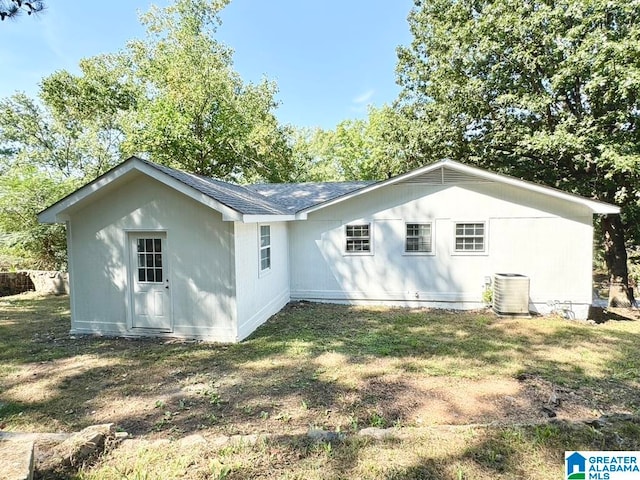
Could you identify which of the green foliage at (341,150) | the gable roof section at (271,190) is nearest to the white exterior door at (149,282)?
the gable roof section at (271,190)

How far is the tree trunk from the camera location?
39.5 feet

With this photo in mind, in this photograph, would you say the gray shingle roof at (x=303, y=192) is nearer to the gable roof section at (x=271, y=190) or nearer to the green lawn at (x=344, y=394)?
the gable roof section at (x=271, y=190)

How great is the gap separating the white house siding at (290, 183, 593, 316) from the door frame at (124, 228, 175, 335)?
4259 mm

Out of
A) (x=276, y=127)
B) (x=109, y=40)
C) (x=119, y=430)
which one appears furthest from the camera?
(x=276, y=127)

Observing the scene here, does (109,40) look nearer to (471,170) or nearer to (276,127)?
(276,127)

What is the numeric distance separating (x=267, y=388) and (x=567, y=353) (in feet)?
17.6

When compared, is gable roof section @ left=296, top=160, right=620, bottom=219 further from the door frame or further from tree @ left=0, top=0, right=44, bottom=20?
tree @ left=0, top=0, right=44, bottom=20

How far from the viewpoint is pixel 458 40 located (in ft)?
41.1

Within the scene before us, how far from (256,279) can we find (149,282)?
2.23 m

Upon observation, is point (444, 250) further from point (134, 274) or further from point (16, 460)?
point (16, 460)

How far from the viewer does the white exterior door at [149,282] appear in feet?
23.9

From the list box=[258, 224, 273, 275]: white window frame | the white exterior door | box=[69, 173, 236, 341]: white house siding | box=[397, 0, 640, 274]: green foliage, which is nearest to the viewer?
box=[69, 173, 236, 341]: white house siding

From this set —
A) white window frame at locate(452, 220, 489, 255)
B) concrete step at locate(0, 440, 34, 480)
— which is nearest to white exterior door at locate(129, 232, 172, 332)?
concrete step at locate(0, 440, 34, 480)

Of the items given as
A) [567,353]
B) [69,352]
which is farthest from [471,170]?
[69,352]
